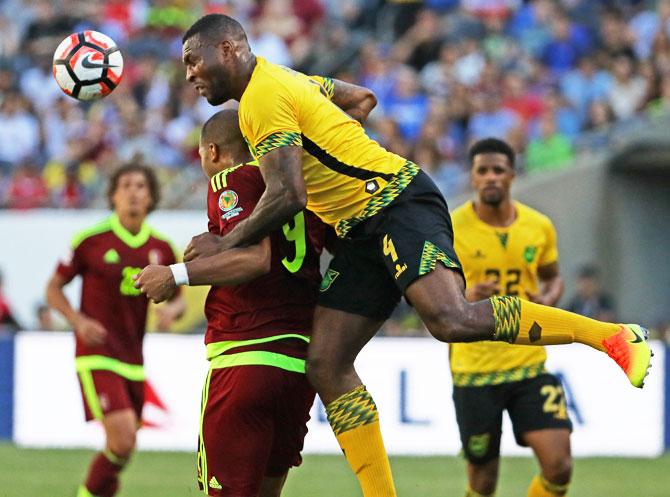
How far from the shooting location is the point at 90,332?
30.5 ft

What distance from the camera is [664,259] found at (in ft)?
62.2

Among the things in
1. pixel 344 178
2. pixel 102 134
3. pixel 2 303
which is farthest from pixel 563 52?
pixel 344 178

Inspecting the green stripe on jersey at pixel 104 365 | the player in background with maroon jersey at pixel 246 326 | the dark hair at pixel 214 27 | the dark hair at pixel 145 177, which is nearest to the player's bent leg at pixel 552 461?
the player in background with maroon jersey at pixel 246 326

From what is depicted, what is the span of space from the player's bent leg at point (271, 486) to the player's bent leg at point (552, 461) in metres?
2.25

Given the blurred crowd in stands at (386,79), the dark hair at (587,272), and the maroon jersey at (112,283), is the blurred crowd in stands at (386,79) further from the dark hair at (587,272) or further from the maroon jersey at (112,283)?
the maroon jersey at (112,283)

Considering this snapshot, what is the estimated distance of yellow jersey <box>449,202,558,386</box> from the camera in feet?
28.8

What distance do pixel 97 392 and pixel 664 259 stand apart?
11.4 m

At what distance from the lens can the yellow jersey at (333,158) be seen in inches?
262

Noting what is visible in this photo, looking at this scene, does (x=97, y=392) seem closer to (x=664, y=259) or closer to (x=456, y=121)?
(x=456, y=121)

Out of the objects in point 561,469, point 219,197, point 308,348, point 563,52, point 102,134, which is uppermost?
point 563,52

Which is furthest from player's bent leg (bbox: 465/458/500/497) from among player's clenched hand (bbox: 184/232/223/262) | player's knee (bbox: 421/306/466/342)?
player's clenched hand (bbox: 184/232/223/262)

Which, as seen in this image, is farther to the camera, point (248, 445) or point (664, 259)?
point (664, 259)

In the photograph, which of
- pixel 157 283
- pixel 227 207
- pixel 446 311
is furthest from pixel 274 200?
pixel 446 311

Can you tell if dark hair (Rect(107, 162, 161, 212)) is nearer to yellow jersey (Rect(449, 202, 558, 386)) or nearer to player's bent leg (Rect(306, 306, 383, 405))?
yellow jersey (Rect(449, 202, 558, 386))
